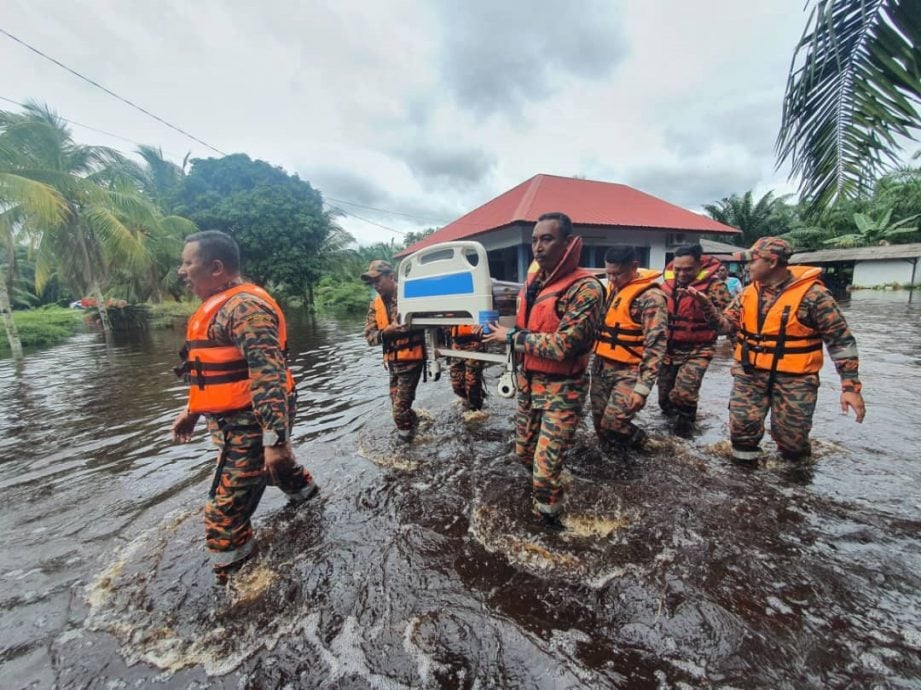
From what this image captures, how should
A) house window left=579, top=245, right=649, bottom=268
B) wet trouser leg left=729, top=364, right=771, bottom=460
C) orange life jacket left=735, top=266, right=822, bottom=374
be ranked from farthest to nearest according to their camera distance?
house window left=579, top=245, right=649, bottom=268 < wet trouser leg left=729, top=364, right=771, bottom=460 < orange life jacket left=735, top=266, right=822, bottom=374

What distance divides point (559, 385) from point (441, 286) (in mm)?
1181

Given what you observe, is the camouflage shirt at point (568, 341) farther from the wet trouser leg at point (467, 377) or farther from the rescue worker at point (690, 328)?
the wet trouser leg at point (467, 377)

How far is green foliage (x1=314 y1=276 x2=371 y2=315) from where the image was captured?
90.5ft

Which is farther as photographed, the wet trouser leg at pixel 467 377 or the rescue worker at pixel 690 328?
the wet trouser leg at pixel 467 377

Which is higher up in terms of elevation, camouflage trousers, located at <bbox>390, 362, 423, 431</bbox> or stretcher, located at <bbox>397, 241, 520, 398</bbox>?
stretcher, located at <bbox>397, 241, 520, 398</bbox>

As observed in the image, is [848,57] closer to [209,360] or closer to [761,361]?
[761,361]

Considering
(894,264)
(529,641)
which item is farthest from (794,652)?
(894,264)

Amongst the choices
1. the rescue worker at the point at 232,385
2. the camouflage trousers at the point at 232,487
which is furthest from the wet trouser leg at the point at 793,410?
the camouflage trousers at the point at 232,487

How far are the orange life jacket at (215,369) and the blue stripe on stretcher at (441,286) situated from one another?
1.24 meters

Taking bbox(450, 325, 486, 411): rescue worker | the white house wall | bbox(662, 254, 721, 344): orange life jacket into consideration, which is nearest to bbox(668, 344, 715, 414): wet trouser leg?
bbox(662, 254, 721, 344): orange life jacket

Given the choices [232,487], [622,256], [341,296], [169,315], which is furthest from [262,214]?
[232,487]

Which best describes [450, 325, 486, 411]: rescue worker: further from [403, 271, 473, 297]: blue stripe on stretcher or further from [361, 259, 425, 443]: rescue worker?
[403, 271, 473, 297]: blue stripe on stretcher

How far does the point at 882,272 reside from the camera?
2377cm

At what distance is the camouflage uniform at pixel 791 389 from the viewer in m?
2.82
